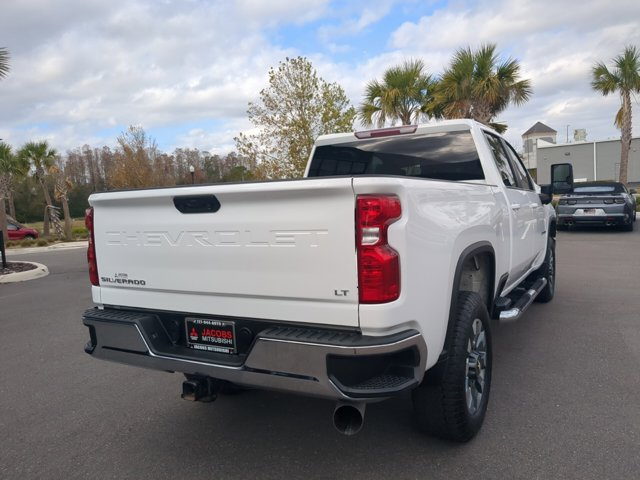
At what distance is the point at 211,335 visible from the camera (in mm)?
2979

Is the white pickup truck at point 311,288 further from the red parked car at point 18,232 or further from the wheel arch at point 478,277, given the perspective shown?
the red parked car at point 18,232

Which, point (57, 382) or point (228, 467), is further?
point (57, 382)

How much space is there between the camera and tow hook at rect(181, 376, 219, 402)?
2.97 metres

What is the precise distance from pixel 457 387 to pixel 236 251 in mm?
1455

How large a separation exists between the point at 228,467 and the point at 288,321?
1044mm

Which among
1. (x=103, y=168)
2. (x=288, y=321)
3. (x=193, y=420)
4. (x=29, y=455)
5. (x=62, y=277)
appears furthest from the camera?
(x=103, y=168)

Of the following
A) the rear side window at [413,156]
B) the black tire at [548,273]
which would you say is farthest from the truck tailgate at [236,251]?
the black tire at [548,273]

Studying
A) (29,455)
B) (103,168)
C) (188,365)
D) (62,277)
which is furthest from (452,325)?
(103,168)

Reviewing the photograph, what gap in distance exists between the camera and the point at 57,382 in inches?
181

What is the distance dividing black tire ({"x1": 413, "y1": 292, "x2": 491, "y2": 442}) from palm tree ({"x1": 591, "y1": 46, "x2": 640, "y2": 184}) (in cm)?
2179

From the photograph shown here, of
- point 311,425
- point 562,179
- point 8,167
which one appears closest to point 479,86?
point 562,179

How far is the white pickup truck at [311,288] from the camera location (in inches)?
97.3

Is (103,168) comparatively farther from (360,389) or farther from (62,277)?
(360,389)

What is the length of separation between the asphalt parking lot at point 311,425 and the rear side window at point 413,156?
1.77 metres
